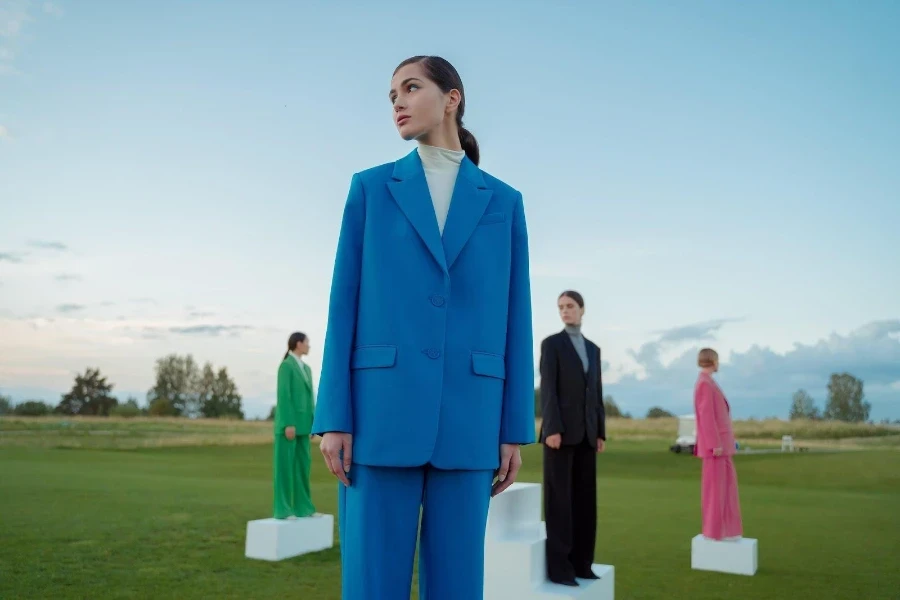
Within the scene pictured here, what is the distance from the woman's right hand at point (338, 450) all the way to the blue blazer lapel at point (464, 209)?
528 mm

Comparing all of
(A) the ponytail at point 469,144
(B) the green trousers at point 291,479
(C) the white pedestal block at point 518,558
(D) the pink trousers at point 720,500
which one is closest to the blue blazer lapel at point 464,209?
(A) the ponytail at point 469,144

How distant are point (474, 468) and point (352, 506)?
13.4 inches

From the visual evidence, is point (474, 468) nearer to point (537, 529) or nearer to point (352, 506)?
point (352, 506)

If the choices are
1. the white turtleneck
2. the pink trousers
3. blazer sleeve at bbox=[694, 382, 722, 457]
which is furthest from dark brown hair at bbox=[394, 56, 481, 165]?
Answer: the pink trousers

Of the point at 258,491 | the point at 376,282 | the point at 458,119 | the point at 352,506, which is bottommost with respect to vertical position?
the point at 258,491

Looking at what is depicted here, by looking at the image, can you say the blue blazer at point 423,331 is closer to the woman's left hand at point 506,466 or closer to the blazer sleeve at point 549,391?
the woman's left hand at point 506,466

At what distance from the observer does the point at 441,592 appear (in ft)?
6.45

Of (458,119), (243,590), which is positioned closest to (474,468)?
(458,119)

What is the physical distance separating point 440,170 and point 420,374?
24.5 inches

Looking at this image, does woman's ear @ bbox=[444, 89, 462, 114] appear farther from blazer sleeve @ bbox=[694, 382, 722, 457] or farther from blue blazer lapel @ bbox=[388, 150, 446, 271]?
blazer sleeve @ bbox=[694, 382, 722, 457]

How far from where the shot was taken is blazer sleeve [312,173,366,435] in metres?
1.96

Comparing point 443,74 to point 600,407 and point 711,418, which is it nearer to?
point 600,407

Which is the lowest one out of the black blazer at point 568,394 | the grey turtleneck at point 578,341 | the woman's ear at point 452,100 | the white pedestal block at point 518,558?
the white pedestal block at point 518,558

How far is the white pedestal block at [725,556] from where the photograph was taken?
601cm
